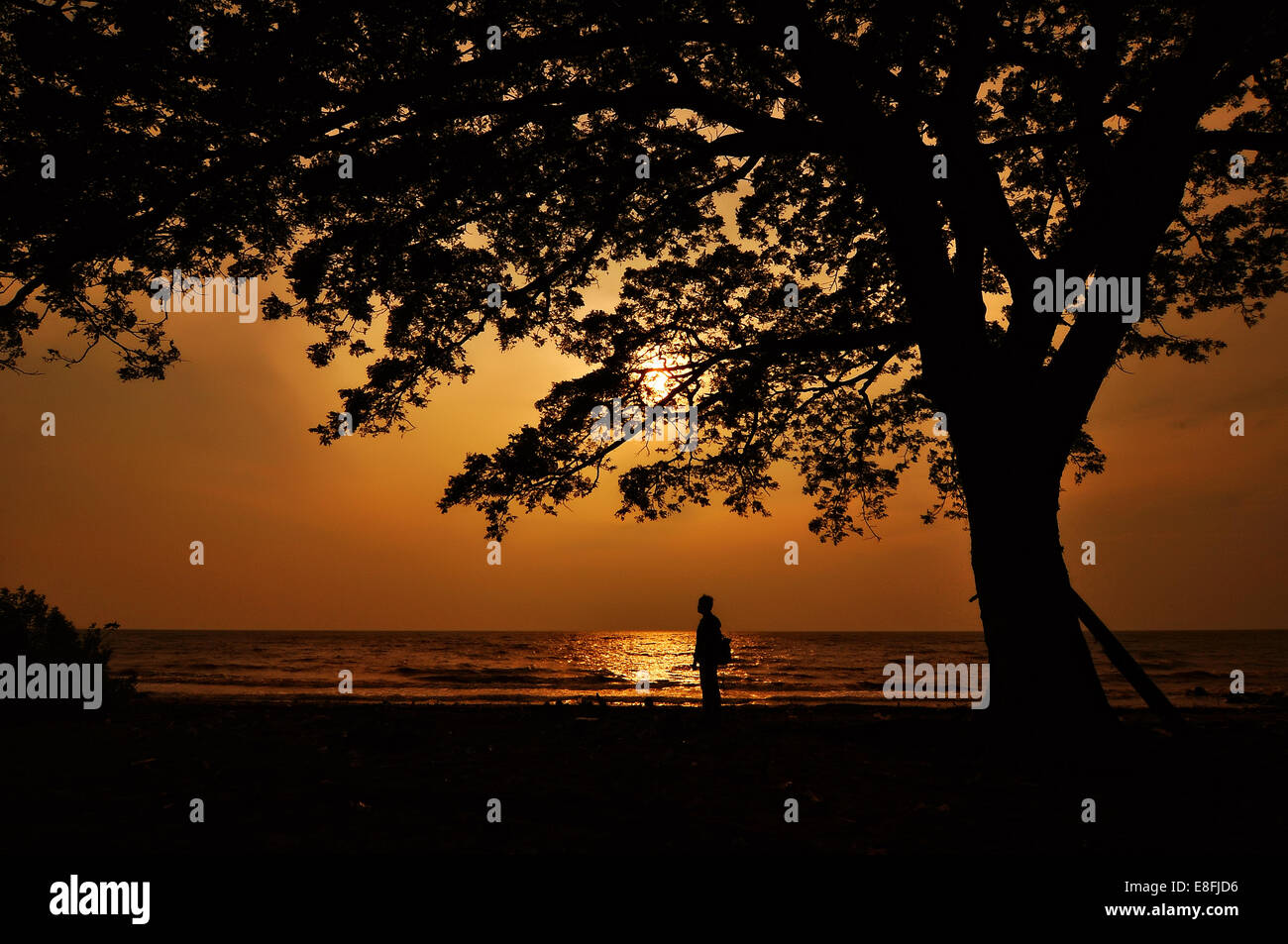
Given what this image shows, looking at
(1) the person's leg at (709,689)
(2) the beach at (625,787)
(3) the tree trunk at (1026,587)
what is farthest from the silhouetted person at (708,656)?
(3) the tree trunk at (1026,587)

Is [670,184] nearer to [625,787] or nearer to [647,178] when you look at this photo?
[647,178]

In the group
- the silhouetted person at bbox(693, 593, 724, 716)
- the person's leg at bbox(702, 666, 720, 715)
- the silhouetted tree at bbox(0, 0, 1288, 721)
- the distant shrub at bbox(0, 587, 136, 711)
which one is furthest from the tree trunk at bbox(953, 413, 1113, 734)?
the distant shrub at bbox(0, 587, 136, 711)

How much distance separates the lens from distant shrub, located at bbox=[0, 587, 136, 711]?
10.4m

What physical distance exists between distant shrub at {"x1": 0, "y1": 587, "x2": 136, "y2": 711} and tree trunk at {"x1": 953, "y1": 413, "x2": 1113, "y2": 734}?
1283cm

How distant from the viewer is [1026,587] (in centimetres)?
836

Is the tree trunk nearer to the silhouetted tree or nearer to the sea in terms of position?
the silhouetted tree

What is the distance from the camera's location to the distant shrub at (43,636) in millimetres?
10367

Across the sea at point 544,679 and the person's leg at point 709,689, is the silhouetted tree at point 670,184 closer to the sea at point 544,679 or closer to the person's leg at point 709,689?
the person's leg at point 709,689

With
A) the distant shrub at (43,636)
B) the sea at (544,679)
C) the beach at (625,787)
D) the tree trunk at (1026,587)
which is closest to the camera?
the beach at (625,787)

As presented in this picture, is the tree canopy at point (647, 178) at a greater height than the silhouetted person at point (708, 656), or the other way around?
the tree canopy at point (647, 178)

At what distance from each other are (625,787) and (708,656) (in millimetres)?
4997

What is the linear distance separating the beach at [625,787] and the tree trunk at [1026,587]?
52 cm
